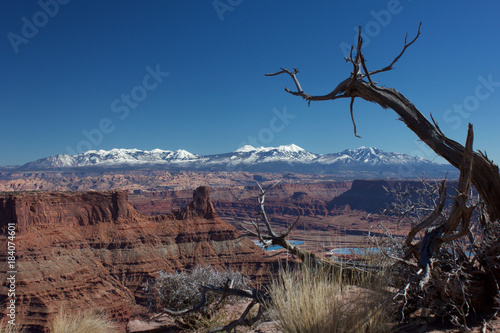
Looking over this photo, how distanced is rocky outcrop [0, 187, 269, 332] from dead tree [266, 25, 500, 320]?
97.8 feet

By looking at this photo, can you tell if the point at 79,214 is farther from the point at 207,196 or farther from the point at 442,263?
the point at 442,263

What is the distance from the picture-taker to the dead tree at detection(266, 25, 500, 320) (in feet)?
9.39

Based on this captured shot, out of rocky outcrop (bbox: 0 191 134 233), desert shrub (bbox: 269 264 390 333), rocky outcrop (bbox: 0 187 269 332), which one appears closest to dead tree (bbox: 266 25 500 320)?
desert shrub (bbox: 269 264 390 333)

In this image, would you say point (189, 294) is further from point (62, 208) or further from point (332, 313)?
point (62, 208)

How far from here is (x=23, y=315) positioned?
2720 cm

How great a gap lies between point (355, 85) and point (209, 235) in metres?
45.7

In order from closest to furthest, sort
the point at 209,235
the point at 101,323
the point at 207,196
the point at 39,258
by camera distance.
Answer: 1. the point at 101,323
2. the point at 39,258
3. the point at 209,235
4. the point at 207,196

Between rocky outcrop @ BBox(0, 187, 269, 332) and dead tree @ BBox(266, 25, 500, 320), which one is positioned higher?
dead tree @ BBox(266, 25, 500, 320)

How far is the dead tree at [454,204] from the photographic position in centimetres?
286

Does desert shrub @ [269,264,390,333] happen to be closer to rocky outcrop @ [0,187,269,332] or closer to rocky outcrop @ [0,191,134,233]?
rocky outcrop @ [0,187,269,332]

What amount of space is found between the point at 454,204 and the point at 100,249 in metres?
42.9

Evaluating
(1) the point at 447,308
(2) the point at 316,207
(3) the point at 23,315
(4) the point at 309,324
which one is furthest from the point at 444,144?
(2) the point at 316,207

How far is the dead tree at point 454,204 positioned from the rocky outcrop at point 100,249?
97.8 feet

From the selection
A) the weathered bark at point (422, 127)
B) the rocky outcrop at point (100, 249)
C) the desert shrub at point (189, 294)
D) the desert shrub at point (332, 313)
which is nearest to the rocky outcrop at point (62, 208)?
the rocky outcrop at point (100, 249)
